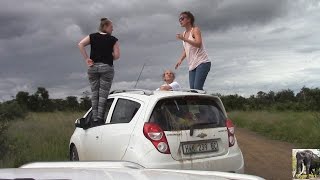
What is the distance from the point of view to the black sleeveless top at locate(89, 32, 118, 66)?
9.41 m

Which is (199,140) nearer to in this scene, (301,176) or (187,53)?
(301,176)

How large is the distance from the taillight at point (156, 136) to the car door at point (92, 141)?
3.92ft

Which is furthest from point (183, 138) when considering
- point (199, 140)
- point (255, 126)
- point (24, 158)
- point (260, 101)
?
point (260, 101)

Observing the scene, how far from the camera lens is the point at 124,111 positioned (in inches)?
312

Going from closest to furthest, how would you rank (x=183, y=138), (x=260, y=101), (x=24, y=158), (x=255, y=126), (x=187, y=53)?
(x=183, y=138) → (x=187, y=53) → (x=24, y=158) → (x=255, y=126) → (x=260, y=101)

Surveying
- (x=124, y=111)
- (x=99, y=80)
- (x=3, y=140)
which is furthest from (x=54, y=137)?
(x=124, y=111)

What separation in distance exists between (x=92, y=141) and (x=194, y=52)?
2668mm

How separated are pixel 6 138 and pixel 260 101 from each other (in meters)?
47.4

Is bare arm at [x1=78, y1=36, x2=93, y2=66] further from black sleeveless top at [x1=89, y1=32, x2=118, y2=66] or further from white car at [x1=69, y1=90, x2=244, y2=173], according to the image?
white car at [x1=69, y1=90, x2=244, y2=173]

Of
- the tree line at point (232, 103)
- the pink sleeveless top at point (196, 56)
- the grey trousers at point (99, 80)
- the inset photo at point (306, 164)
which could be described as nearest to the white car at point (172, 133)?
the inset photo at point (306, 164)

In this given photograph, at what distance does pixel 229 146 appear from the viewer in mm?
7637

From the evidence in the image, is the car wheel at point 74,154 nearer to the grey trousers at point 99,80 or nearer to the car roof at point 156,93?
the grey trousers at point 99,80

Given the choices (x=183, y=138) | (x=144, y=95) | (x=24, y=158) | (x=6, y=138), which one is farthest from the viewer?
(x=6, y=138)

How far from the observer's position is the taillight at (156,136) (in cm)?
704
